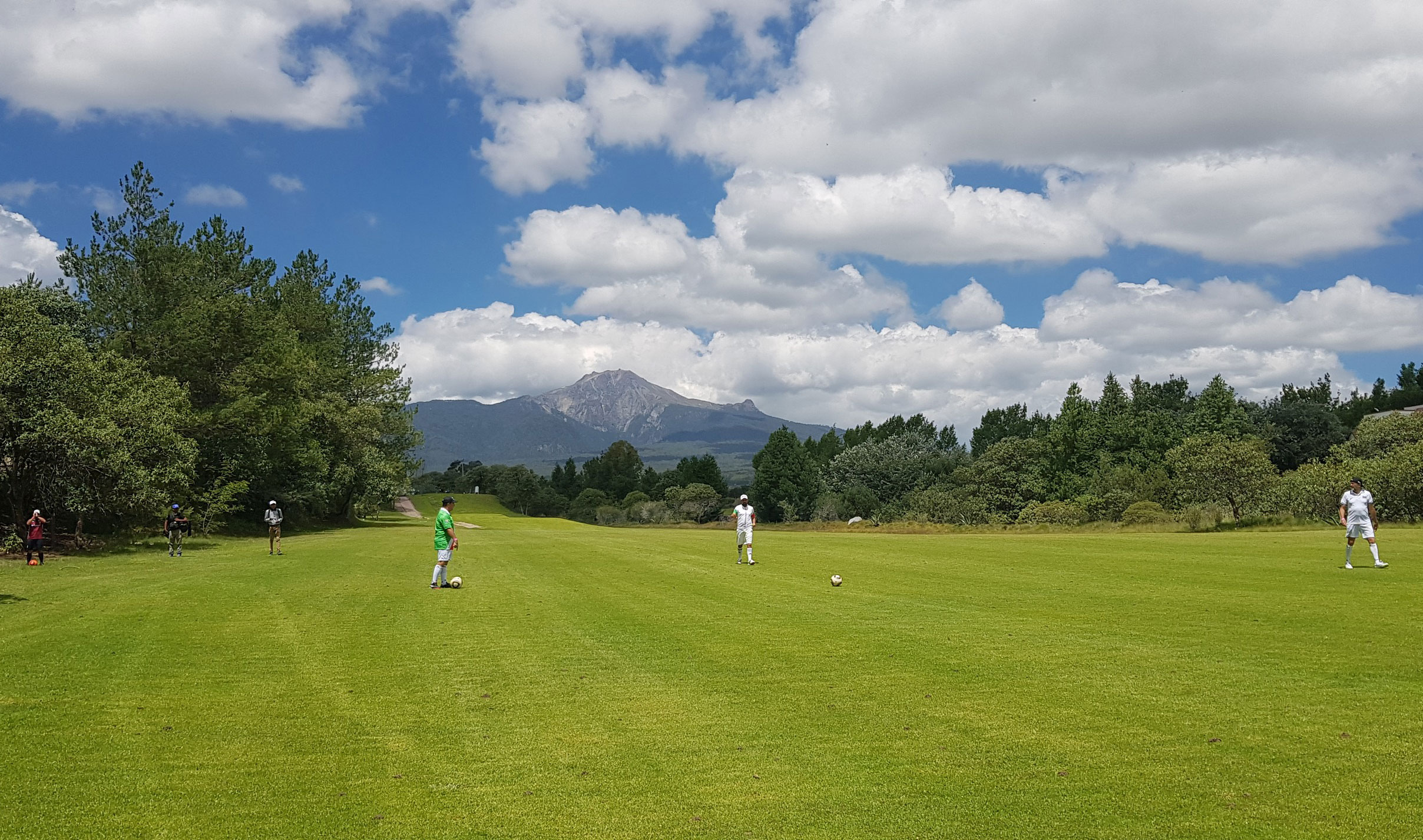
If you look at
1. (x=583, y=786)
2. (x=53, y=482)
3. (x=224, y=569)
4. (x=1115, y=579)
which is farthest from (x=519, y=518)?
(x=583, y=786)

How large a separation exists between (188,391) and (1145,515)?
5675 centimetres

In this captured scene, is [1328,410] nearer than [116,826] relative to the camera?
No

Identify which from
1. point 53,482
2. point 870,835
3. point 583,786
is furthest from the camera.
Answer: point 53,482

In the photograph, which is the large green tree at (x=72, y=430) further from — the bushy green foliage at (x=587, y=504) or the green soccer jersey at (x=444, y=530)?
the bushy green foliage at (x=587, y=504)

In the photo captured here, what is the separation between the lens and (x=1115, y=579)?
22406 mm

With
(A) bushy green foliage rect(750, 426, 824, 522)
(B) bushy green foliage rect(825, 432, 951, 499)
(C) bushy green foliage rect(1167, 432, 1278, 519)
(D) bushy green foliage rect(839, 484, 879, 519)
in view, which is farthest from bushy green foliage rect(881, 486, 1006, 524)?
(A) bushy green foliage rect(750, 426, 824, 522)

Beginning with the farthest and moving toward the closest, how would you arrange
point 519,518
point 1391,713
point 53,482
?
1. point 519,518
2. point 53,482
3. point 1391,713

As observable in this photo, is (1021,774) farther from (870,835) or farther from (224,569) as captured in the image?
(224,569)

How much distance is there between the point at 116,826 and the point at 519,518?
95872 mm

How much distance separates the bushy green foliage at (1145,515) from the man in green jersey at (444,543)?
42046mm

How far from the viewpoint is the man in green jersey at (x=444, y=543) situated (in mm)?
22766

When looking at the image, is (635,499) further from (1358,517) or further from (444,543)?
(1358,517)

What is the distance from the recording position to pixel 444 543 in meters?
23.1

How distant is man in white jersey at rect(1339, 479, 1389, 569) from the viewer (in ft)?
74.9
